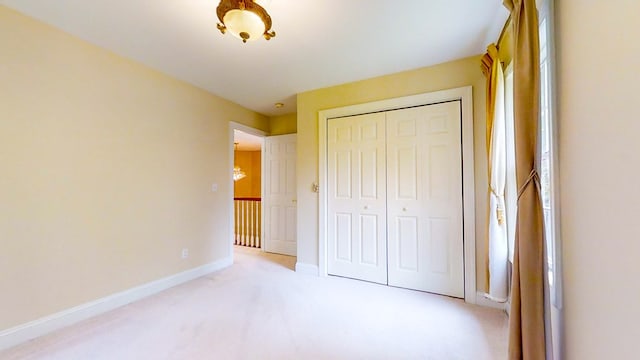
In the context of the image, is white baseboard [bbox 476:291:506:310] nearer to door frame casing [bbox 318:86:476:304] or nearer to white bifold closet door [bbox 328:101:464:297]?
door frame casing [bbox 318:86:476:304]

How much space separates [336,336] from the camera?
197cm

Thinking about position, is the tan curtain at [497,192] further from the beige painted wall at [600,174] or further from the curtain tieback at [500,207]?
the beige painted wall at [600,174]

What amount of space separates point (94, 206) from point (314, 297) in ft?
7.47

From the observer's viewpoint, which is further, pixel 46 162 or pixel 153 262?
pixel 153 262

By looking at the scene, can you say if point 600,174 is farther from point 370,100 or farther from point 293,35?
point 370,100

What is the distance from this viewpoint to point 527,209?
1229mm

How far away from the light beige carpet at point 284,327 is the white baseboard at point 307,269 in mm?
406

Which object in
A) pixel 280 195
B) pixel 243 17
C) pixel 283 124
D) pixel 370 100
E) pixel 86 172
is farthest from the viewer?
pixel 283 124

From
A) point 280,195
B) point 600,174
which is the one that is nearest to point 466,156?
point 600,174

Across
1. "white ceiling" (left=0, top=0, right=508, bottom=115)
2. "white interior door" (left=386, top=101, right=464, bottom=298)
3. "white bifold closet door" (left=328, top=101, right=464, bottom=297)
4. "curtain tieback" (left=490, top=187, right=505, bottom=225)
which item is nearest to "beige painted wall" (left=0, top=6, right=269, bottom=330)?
"white ceiling" (left=0, top=0, right=508, bottom=115)

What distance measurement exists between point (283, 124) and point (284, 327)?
3387 millimetres

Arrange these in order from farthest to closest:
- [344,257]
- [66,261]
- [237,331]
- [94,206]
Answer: [344,257] < [94,206] < [66,261] < [237,331]

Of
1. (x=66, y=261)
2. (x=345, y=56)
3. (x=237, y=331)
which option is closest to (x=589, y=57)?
(x=345, y=56)

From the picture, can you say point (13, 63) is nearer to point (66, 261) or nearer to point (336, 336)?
point (66, 261)
